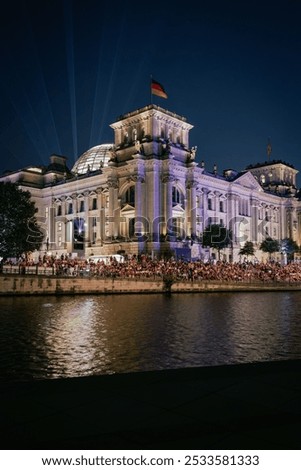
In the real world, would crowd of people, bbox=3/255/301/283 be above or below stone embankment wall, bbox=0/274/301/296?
above

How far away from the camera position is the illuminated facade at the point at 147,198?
80812 mm

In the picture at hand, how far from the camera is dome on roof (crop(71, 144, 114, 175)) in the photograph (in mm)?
110688

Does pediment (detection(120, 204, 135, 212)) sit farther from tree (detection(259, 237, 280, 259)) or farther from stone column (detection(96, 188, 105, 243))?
tree (detection(259, 237, 280, 259))

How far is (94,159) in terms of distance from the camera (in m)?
113

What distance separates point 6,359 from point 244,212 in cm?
9868

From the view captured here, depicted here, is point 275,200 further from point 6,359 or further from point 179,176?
point 6,359

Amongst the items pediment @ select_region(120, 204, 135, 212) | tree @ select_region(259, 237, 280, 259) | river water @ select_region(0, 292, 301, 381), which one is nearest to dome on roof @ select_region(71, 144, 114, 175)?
pediment @ select_region(120, 204, 135, 212)

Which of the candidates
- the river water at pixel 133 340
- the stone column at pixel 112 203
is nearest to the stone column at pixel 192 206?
the stone column at pixel 112 203

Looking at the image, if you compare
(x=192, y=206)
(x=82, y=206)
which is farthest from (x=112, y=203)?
(x=82, y=206)

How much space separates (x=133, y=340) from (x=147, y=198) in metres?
64.3

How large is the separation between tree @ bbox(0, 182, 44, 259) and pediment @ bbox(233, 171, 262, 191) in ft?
193

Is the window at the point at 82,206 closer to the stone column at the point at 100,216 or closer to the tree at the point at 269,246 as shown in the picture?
the stone column at the point at 100,216

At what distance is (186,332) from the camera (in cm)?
2034

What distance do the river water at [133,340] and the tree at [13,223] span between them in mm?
28776
